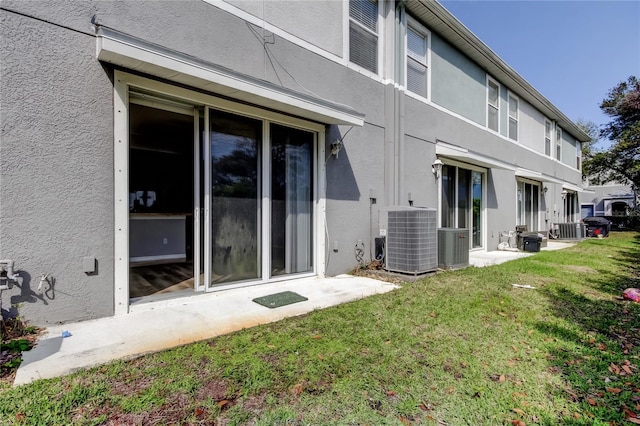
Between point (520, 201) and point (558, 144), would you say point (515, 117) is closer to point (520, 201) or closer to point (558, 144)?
point (520, 201)

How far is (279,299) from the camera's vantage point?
439 cm

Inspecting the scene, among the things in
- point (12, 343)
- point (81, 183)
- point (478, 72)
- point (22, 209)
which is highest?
point (478, 72)

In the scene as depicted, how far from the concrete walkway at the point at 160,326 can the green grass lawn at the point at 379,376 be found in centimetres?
24

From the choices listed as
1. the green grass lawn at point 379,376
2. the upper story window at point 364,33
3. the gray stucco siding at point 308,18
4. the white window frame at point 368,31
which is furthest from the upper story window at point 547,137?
the green grass lawn at point 379,376

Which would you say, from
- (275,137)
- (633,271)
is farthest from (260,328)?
(633,271)

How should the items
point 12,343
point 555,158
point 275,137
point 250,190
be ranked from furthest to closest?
point 555,158 → point 275,137 → point 250,190 → point 12,343

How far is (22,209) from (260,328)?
2.56 meters

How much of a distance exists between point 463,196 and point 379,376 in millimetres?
8278

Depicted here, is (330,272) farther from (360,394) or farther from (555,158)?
(555,158)

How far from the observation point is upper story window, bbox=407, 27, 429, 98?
25.6ft

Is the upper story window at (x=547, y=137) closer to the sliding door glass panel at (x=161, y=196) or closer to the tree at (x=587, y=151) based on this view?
the tree at (x=587, y=151)

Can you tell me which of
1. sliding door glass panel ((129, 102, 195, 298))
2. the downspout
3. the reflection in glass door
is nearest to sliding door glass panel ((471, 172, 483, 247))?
the reflection in glass door

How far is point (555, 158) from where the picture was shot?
16.3 m

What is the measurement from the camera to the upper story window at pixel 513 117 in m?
12.0
